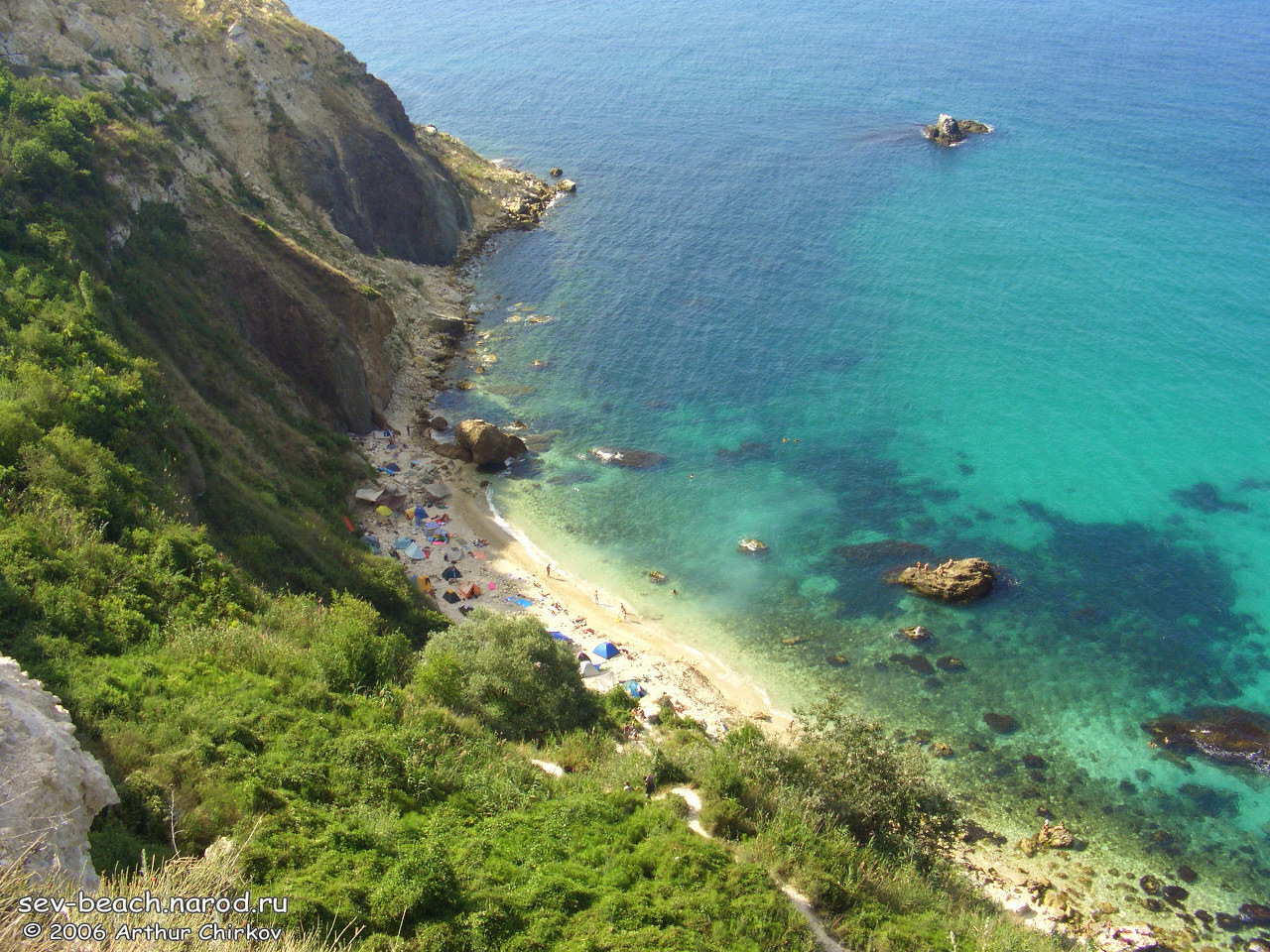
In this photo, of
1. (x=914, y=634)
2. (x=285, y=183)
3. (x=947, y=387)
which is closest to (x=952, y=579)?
(x=914, y=634)

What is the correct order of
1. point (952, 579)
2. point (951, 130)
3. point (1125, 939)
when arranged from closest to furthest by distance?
point (1125, 939), point (952, 579), point (951, 130)

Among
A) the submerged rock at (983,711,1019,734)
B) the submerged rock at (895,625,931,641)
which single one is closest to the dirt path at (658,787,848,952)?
the submerged rock at (983,711,1019,734)

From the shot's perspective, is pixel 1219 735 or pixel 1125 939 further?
pixel 1219 735

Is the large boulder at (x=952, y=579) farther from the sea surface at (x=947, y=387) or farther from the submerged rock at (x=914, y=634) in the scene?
the submerged rock at (x=914, y=634)

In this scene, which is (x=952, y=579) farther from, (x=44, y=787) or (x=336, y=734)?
(x=44, y=787)

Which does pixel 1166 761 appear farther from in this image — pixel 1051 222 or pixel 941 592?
pixel 1051 222
